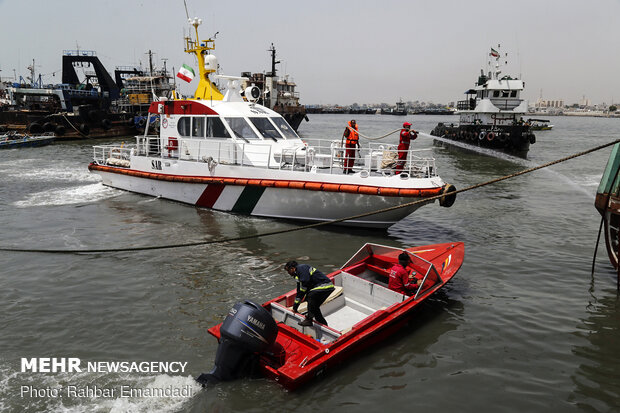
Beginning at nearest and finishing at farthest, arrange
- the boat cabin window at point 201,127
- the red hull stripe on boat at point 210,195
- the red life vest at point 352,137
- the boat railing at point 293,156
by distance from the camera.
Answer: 1. the boat railing at point 293,156
2. the red life vest at point 352,137
3. the red hull stripe on boat at point 210,195
4. the boat cabin window at point 201,127

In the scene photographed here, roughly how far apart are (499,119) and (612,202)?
29.8m

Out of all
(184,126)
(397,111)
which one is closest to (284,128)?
(184,126)

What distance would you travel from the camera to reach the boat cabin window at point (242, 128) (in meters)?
11.9

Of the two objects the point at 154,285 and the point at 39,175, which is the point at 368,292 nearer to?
the point at 154,285

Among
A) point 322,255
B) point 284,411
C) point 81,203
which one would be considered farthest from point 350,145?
point 81,203

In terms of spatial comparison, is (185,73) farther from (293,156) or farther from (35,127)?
(35,127)

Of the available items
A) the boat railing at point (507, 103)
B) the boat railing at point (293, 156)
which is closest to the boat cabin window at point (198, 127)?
the boat railing at point (293, 156)

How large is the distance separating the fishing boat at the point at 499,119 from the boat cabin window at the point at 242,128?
25.2 meters

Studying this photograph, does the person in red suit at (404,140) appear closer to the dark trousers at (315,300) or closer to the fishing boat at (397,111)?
the dark trousers at (315,300)

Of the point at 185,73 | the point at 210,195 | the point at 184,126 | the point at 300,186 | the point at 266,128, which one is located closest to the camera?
the point at 300,186

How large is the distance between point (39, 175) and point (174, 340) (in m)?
18.0

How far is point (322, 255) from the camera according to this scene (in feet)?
31.0

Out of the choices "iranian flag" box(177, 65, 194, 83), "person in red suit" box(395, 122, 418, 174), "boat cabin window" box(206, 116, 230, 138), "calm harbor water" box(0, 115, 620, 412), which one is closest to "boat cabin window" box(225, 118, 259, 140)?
"boat cabin window" box(206, 116, 230, 138)

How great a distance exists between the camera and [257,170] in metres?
10.9
